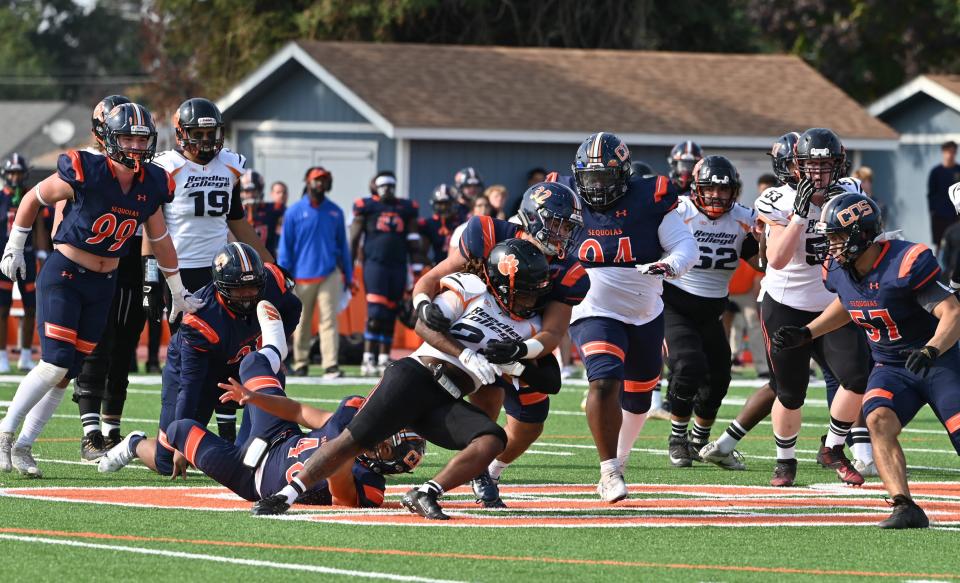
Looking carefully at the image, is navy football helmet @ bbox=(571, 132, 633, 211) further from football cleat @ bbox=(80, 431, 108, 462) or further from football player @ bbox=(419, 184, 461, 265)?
football player @ bbox=(419, 184, 461, 265)

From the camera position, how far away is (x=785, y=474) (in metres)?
9.51

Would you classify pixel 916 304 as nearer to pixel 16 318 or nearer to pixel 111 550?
pixel 111 550

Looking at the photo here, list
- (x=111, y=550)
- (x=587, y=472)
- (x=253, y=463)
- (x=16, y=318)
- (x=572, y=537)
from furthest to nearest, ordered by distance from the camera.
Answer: (x=16, y=318) < (x=587, y=472) < (x=253, y=463) < (x=572, y=537) < (x=111, y=550)

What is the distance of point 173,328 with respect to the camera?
1004 cm

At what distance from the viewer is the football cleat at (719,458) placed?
10.2 m

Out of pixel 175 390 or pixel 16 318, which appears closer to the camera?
pixel 175 390

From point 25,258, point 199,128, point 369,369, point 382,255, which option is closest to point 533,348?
point 199,128

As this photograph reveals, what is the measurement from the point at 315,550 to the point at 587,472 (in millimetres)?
3415

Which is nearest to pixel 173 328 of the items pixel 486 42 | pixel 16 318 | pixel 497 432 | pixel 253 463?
pixel 253 463

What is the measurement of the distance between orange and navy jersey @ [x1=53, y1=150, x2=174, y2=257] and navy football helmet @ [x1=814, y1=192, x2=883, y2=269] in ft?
11.8

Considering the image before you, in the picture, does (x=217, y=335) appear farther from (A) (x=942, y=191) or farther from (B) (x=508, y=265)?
(A) (x=942, y=191)

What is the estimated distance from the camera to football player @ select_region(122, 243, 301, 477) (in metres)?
8.74

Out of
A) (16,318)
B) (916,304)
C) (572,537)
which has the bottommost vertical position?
(16,318)

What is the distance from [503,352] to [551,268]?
22.1 inches
